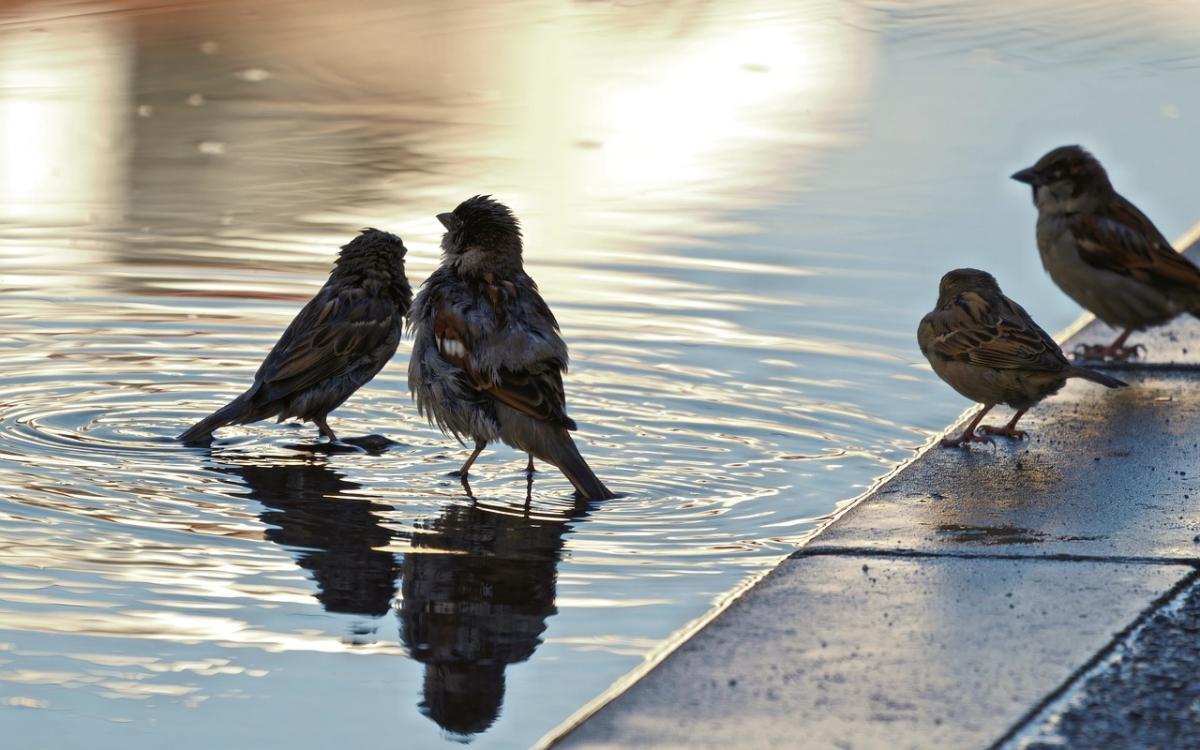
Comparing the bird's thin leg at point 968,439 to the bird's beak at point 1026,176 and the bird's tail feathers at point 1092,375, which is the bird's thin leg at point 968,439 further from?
the bird's beak at point 1026,176

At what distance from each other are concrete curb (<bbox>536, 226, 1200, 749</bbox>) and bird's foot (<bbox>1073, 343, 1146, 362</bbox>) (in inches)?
63.3

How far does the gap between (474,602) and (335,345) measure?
272 cm

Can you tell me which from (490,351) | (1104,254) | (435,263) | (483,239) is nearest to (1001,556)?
(490,351)

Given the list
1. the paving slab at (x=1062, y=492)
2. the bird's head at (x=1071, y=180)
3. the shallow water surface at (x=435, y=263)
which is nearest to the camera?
the shallow water surface at (x=435, y=263)

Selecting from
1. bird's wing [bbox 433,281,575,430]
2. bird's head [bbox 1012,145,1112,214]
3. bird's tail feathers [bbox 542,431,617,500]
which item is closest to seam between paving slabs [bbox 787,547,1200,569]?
bird's tail feathers [bbox 542,431,617,500]

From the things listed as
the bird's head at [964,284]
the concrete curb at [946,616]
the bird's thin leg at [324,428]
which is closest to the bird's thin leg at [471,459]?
the bird's thin leg at [324,428]

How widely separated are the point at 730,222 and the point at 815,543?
6.82 metres

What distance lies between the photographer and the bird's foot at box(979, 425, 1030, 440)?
7.61 metres

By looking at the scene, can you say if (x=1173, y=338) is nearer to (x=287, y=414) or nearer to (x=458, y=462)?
(x=458, y=462)

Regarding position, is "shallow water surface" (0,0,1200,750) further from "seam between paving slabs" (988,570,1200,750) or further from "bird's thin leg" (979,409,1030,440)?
"seam between paving slabs" (988,570,1200,750)

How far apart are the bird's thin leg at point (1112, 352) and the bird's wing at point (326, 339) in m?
3.17

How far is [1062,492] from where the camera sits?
22.1 ft

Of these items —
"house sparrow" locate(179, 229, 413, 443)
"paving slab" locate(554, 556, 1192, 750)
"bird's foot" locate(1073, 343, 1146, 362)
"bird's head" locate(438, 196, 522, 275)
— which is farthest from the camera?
"bird's foot" locate(1073, 343, 1146, 362)

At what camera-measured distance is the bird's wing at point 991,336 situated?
7598 millimetres
